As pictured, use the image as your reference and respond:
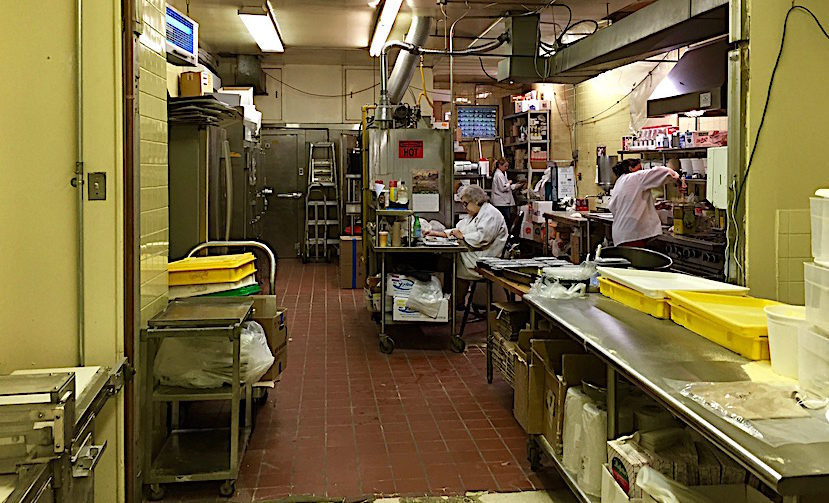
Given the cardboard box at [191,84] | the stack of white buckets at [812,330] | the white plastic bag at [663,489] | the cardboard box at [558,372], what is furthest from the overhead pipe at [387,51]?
the white plastic bag at [663,489]

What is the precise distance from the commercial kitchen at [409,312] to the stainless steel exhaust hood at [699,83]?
0.04 meters

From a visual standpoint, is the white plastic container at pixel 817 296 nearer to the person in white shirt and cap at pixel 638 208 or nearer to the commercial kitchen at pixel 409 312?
the commercial kitchen at pixel 409 312

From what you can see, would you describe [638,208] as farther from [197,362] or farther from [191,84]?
[197,362]

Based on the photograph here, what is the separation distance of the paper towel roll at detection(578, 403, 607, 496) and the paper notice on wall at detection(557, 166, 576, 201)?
29.0 feet

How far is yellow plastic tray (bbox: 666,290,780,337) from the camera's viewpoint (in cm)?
248

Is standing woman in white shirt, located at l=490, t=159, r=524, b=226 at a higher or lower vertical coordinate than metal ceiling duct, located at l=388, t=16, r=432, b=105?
lower

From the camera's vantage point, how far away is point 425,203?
7176mm

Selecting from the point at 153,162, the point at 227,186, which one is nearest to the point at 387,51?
the point at 227,186

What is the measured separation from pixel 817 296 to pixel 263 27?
339 inches

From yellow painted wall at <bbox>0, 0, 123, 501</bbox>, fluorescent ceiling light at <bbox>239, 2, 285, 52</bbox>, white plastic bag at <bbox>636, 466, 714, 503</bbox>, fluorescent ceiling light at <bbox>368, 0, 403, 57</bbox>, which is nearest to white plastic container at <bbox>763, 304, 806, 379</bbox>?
white plastic bag at <bbox>636, 466, 714, 503</bbox>

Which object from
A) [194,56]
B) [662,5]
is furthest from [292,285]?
[662,5]

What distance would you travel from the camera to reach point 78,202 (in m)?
2.81

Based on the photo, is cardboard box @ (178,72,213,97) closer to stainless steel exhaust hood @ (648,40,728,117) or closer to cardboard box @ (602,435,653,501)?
stainless steel exhaust hood @ (648,40,728,117)

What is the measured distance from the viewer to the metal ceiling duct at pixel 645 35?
177 inches
